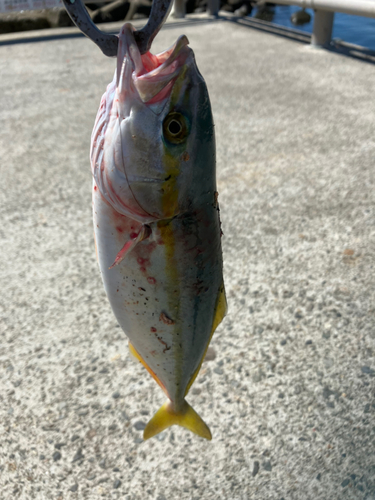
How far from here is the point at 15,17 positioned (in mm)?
11305

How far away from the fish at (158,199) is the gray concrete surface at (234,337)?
0.83 metres

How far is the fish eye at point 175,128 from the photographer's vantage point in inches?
47.6

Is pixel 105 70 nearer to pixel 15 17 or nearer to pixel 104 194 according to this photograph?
pixel 15 17

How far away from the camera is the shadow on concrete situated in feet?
25.6

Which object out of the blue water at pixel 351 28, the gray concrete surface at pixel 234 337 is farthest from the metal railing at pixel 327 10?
the blue water at pixel 351 28

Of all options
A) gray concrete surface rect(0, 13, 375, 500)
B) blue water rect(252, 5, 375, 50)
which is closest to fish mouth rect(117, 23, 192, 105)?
gray concrete surface rect(0, 13, 375, 500)

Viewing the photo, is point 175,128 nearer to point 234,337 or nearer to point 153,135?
point 153,135

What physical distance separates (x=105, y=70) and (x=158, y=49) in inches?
51.8

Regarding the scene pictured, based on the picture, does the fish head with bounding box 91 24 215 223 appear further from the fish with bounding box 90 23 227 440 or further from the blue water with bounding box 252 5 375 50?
the blue water with bounding box 252 5 375 50

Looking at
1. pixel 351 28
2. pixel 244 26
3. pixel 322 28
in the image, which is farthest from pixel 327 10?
pixel 351 28

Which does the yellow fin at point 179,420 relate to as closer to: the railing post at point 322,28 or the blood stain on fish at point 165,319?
the blood stain on fish at point 165,319

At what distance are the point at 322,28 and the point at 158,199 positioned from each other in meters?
7.90

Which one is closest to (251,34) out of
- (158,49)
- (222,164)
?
(158,49)

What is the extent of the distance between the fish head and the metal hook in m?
0.03
